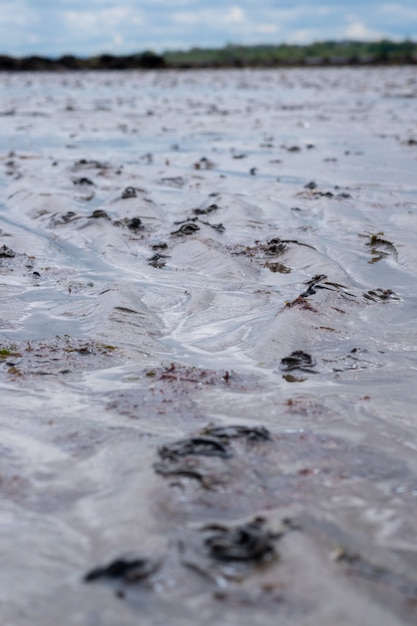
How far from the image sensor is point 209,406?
3811 mm

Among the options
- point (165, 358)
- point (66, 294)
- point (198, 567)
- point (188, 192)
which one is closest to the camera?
point (198, 567)

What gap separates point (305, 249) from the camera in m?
6.75

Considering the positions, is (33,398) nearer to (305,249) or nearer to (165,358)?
(165,358)

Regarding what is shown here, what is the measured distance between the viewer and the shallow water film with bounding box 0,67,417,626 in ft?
8.03

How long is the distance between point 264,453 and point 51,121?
692 inches

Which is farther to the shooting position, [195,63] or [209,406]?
[195,63]

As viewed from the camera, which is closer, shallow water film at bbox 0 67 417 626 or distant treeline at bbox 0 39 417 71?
shallow water film at bbox 0 67 417 626

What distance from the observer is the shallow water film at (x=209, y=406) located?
8.03ft

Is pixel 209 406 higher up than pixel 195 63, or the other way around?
pixel 195 63

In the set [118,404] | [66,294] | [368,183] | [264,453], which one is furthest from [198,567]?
[368,183]

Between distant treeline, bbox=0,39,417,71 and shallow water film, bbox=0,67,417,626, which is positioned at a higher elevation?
distant treeline, bbox=0,39,417,71

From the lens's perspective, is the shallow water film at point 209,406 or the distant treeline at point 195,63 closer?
the shallow water film at point 209,406

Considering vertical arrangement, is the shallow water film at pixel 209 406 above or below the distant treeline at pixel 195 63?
below

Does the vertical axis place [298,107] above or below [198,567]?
above
